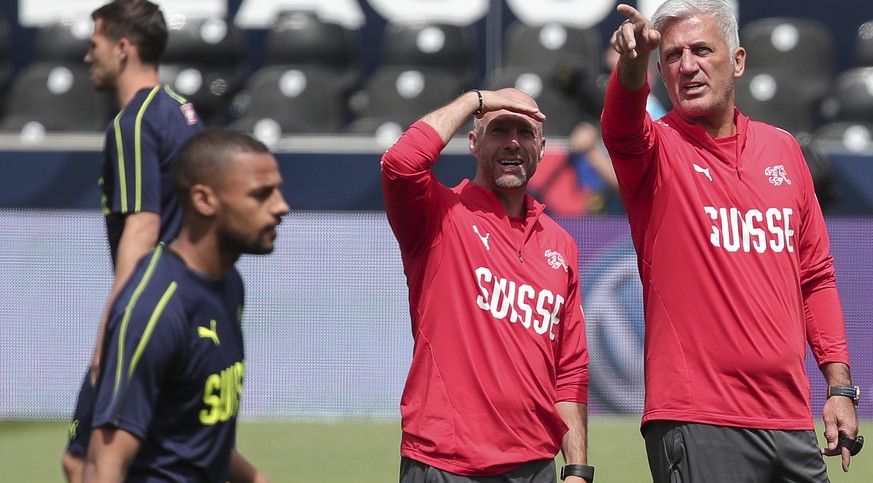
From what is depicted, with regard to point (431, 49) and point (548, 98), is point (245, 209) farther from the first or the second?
point (431, 49)

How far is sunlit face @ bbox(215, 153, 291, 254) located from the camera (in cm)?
292

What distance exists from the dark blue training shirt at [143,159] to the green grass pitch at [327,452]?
268 centimetres

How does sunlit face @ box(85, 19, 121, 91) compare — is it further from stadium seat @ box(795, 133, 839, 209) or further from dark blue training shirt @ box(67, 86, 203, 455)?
stadium seat @ box(795, 133, 839, 209)

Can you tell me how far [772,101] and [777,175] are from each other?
6067mm

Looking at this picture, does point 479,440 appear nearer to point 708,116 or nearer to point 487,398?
point 487,398

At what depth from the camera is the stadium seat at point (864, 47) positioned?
1095 centimetres

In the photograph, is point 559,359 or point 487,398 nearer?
point 487,398

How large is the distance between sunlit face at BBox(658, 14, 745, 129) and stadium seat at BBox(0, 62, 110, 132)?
24.2 ft

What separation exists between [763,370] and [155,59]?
90.4 inches

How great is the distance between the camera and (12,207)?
26.7ft

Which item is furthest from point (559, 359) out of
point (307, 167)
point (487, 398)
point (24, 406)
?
point (24, 406)

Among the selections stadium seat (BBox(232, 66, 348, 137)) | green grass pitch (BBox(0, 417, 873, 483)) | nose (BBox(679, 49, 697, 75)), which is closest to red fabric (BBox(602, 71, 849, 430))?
nose (BBox(679, 49, 697, 75))

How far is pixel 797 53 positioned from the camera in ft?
35.9

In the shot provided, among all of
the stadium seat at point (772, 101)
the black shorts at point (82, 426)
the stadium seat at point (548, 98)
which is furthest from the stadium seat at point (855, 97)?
the black shorts at point (82, 426)
